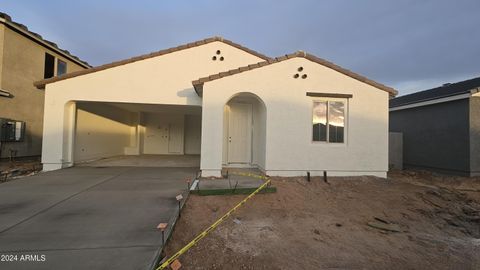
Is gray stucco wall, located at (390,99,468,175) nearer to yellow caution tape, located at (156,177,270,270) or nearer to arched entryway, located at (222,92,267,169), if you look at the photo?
arched entryway, located at (222,92,267,169)

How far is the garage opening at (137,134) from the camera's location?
33.2 feet

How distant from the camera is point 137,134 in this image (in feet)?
46.0

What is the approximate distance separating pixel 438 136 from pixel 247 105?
938 centimetres

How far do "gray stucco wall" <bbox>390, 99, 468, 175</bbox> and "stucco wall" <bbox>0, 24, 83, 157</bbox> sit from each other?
61.6ft

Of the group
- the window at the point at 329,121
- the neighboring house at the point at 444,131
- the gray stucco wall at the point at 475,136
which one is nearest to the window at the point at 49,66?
the window at the point at 329,121

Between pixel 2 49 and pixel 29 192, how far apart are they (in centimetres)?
781

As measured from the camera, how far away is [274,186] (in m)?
6.01

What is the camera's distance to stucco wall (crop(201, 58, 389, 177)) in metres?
6.98

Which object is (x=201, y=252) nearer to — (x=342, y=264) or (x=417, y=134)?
(x=342, y=264)

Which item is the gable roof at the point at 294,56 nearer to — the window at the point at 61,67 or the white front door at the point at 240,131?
the white front door at the point at 240,131

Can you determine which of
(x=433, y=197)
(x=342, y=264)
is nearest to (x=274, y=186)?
(x=342, y=264)

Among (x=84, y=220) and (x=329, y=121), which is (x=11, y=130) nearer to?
(x=84, y=220)

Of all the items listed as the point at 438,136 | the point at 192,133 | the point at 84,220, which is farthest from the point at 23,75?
the point at 438,136

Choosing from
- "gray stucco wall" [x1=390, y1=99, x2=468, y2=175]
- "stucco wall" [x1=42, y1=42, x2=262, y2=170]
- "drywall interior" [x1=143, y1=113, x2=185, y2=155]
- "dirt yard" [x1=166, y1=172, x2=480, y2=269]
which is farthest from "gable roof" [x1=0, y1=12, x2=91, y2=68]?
"gray stucco wall" [x1=390, y1=99, x2=468, y2=175]
